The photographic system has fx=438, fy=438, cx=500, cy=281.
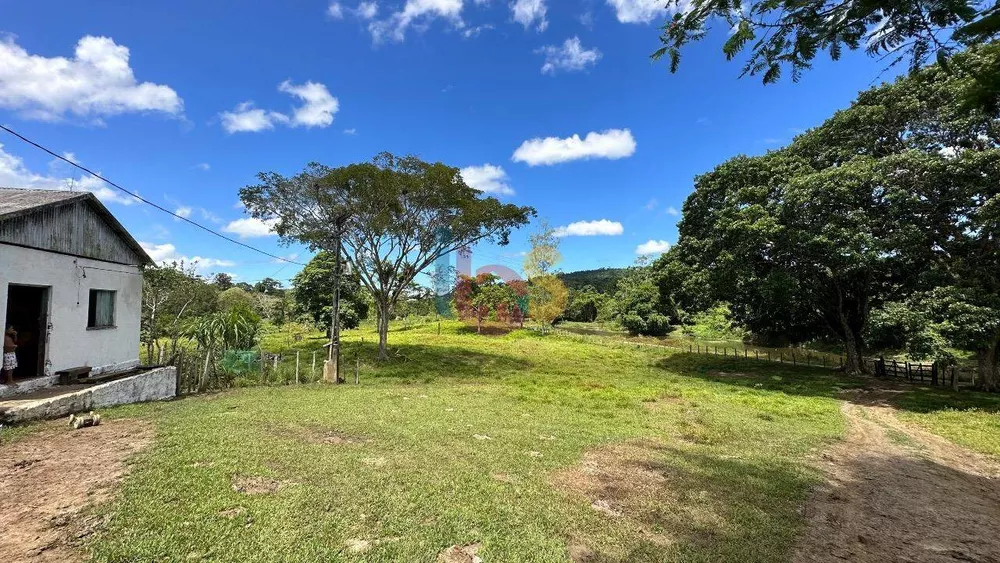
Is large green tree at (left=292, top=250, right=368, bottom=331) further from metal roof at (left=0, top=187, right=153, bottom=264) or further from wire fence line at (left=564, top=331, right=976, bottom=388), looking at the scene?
wire fence line at (left=564, top=331, right=976, bottom=388)

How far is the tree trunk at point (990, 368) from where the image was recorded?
15.3m

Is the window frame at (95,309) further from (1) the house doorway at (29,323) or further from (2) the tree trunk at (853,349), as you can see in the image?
(2) the tree trunk at (853,349)

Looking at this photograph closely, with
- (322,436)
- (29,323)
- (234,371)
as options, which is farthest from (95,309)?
(322,436)

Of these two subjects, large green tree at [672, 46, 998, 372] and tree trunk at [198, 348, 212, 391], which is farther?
large green tree at [672, 46, 998, 372]

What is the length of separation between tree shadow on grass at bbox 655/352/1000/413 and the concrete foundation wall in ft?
65.0

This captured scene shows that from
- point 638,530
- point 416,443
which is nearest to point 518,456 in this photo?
point 416,443

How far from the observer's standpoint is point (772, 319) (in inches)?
933

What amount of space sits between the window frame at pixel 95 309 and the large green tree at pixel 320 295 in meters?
16.6

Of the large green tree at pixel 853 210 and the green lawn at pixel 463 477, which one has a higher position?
the large green tree at pixel 853 210

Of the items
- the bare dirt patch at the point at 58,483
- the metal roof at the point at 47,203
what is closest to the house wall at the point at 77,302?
the metal roof at the point at 47,203

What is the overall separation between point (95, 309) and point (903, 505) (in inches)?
667

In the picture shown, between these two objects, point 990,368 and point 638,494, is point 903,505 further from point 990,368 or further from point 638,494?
point 990,368

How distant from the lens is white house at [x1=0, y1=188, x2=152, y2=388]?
9.00m

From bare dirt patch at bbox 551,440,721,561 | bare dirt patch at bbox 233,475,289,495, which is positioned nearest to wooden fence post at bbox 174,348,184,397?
bare dirt patch at bbox 233,475,289,495
